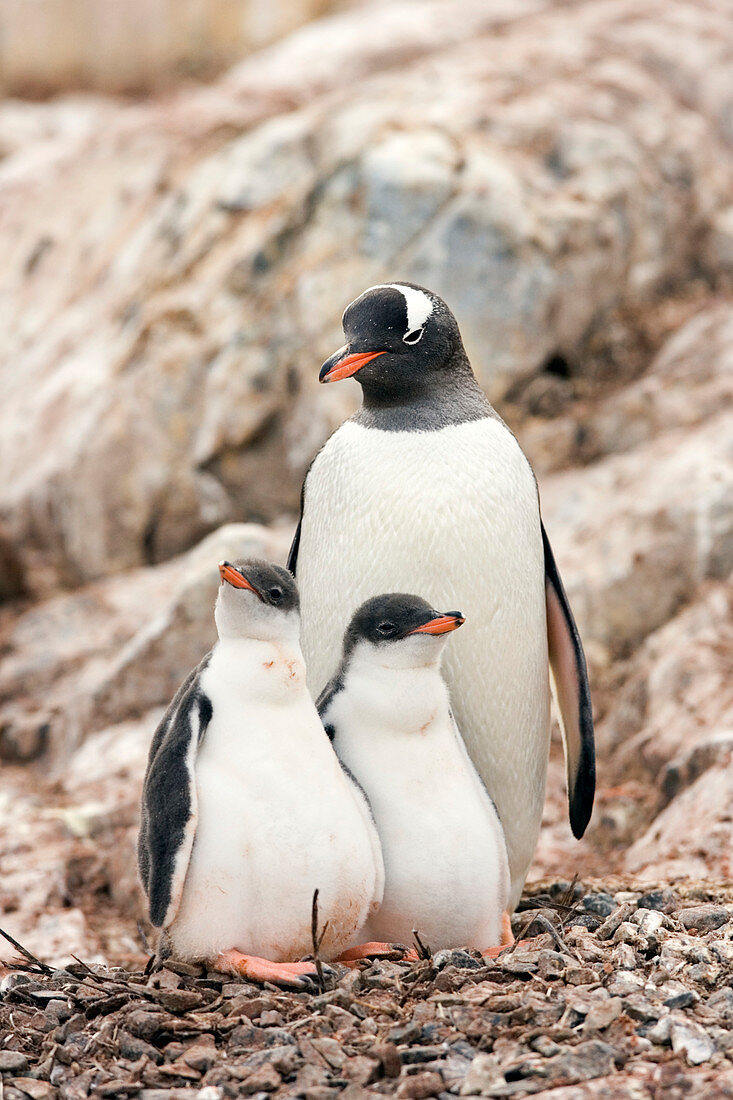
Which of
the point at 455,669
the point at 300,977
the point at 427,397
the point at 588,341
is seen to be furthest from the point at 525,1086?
the point at 588,341

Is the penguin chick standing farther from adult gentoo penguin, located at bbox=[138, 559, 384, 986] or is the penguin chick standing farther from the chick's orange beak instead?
the chick's orange beak

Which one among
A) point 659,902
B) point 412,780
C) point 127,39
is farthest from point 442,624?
point 127,39

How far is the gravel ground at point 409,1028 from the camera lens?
241 cm

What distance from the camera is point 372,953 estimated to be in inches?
121

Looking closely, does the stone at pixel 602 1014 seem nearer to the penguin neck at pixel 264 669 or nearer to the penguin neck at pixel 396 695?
the penguin neck at pixel 396 695

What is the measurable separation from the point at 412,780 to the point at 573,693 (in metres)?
0.92

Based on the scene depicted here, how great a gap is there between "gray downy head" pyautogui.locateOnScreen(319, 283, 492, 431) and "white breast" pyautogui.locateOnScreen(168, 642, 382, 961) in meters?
0.89

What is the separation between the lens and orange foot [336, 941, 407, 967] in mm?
3072

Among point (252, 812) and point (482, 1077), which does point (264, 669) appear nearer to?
point (252, 812)

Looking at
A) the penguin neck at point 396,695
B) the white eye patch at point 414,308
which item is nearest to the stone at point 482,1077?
the penguin neck at point 396,695

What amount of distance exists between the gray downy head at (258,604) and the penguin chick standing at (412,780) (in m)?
0.24

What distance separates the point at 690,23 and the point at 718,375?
4.00 m

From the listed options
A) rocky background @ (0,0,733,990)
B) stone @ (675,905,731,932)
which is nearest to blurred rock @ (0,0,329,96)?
rocky background @ (0,0,733,990)

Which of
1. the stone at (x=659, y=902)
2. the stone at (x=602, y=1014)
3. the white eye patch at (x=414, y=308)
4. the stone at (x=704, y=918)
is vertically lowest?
the stone at (x=659, y=902)
